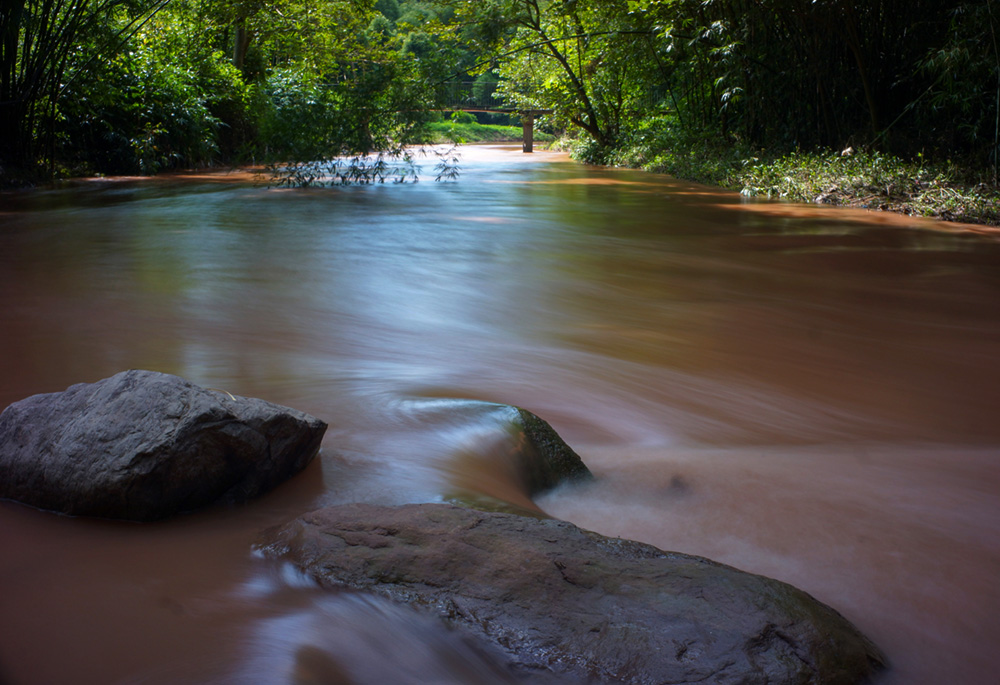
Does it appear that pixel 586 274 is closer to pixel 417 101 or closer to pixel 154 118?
pixel 417 101

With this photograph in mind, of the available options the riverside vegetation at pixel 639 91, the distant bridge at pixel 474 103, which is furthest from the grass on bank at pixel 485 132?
the riverside vegetation at pixel 639 91

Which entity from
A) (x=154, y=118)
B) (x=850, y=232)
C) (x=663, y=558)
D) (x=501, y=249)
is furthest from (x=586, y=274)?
(x=154, y=118)

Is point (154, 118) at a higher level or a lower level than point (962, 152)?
higher

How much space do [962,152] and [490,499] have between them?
9.73 meters

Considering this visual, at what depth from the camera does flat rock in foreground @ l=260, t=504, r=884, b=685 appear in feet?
4.52

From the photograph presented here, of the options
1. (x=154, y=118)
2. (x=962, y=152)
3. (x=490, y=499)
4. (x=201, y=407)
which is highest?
(x=154, y=118)

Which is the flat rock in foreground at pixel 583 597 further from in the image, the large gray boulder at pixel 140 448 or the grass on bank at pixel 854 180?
the grass on bank at pixel 854 180

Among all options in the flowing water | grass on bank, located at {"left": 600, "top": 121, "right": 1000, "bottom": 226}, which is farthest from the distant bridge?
the flowing water

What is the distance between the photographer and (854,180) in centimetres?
953

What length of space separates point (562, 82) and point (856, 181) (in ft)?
36.8

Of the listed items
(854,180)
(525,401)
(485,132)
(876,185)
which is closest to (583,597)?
(525,401)

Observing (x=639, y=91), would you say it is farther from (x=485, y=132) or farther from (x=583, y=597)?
(x=485, y=132)

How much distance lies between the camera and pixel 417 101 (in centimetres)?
1159

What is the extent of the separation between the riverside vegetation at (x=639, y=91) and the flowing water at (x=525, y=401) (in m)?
2.02
